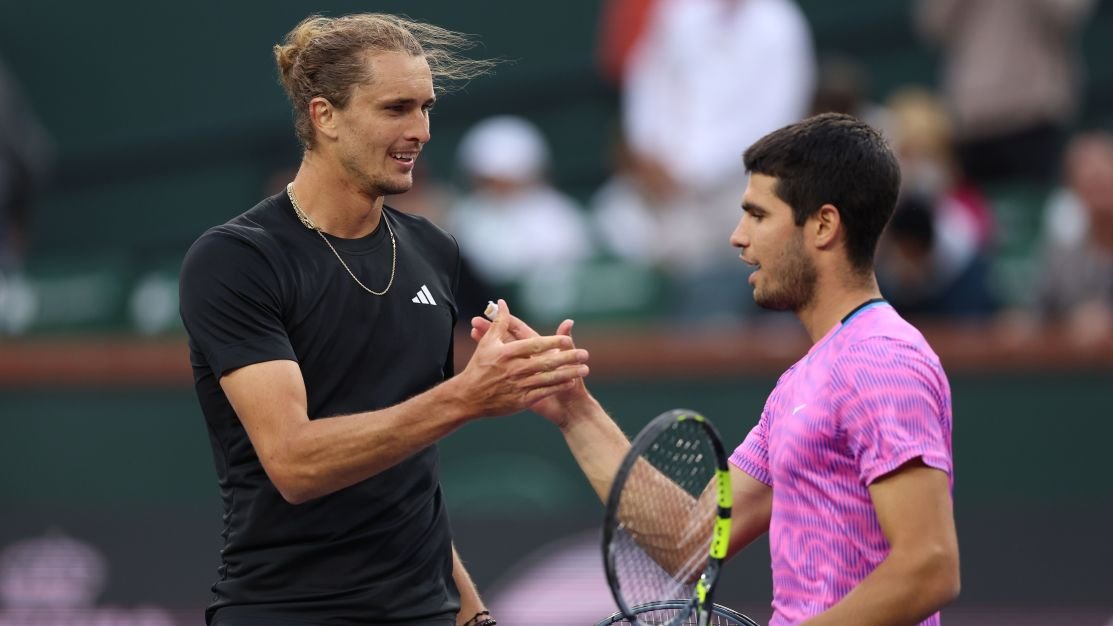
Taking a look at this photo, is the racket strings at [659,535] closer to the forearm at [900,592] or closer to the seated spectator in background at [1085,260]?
the forearm at [900,592]

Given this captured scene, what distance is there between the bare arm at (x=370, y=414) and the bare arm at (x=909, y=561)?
78 cm

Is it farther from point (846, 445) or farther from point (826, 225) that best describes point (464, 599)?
point (826, 225)

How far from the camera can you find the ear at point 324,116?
413 centimetres

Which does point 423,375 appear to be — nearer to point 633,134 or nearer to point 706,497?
point 706,497

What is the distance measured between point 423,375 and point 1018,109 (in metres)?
6.24

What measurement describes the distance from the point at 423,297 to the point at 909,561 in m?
1.42

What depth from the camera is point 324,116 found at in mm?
4145

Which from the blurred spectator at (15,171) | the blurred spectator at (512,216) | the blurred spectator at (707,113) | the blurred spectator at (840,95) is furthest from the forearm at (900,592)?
the blurred spectator at (15,171)

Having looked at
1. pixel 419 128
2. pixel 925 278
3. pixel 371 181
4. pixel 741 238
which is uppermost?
pixel 419 128

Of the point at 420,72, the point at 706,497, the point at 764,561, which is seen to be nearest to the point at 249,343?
the point at 420,72

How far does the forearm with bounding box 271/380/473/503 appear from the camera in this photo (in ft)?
12.3

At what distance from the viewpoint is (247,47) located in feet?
43.8

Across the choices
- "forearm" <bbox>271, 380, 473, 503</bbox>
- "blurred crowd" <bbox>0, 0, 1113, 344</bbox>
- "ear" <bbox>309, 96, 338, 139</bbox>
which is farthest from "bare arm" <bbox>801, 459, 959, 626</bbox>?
"blurred crowd" <bbox>0, 0, 1113, 344</bbox>

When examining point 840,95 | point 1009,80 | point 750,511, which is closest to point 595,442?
point 750,511
